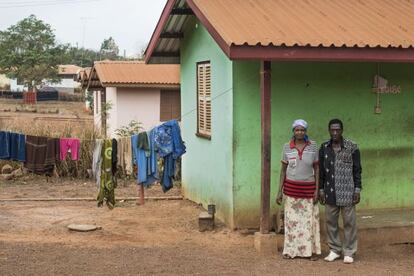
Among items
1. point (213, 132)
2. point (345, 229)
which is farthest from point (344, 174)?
point (213, 132)

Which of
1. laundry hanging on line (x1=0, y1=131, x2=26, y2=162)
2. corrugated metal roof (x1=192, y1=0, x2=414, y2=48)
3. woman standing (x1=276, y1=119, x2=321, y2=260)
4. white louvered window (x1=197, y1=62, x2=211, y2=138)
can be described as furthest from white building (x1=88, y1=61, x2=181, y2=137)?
woman standing (x1=276, y1=119, x2=321, y2=260)

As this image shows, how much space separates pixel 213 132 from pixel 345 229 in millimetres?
3034

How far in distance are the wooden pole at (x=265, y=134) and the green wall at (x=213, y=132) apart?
0.99m

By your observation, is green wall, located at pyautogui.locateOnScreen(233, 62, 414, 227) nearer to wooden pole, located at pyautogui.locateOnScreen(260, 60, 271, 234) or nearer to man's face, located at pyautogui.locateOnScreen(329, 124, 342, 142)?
wooden pole, located at pyautogui.locateOnScreen(260, 60, 271, 234)

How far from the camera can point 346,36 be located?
754cm

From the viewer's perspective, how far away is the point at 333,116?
859cm

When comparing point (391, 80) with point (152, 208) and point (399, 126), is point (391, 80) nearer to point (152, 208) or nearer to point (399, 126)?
point (399, 126)

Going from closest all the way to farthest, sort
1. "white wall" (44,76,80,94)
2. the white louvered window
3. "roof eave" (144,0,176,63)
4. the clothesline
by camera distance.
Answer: "roof eave" (144,0,176,63) → the clothesline → the white louvered window → "white wall" (44,76,80,94)

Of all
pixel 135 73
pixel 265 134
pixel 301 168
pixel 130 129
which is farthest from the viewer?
pixel 135 73

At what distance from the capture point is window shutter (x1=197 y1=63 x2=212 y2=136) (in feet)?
32.3

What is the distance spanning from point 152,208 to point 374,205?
3933mm

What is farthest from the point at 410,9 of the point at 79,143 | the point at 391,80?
the point at 79,143

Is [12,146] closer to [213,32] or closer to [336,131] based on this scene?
[213,32]

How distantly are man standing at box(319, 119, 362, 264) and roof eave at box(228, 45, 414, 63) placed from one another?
82 cm
